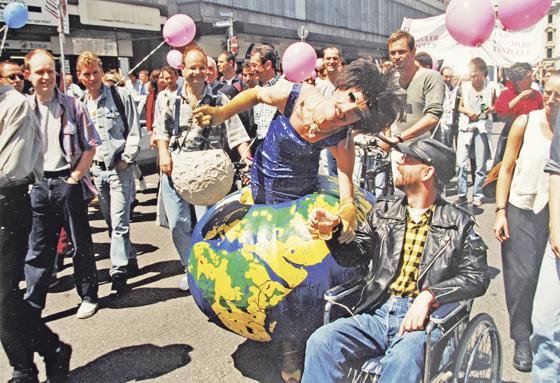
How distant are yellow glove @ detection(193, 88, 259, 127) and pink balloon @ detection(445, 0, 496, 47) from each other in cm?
214

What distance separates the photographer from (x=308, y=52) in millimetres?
5887

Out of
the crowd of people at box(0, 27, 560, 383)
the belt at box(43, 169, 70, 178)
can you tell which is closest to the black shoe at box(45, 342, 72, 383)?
the crowd of people at box(0, 27, 560, 383)

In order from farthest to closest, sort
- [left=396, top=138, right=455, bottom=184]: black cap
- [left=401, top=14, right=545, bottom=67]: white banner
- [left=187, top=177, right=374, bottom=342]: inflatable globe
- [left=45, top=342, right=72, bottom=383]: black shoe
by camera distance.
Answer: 1. [left=401, top=14, right=545, bottom=67]: white banner
2. [left=45, top=342, right=72, bottom=383]: black shoe
3. [left=187, top=177, right=374, bottom=342]: inflatable globe
4. [left=396, top=138, right=455, bottom=184]: black cap

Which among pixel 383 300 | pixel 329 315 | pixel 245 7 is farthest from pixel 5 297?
pixel 245 7

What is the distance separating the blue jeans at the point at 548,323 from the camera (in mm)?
2684

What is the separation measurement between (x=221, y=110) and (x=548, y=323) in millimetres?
2008

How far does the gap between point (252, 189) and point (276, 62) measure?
8.82 feet

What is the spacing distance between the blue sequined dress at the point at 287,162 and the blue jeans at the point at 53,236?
1542mm

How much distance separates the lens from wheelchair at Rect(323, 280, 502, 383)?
251cm

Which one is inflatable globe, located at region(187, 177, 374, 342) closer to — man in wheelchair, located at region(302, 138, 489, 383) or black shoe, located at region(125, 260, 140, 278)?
man in wheelchair, located at region(302, 138, 489, 383)

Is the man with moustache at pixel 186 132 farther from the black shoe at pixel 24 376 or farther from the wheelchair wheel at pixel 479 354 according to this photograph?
the wheelchair wheel at pixel 479 354

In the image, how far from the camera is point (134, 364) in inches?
143

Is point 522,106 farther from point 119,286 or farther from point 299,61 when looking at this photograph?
point 119,286

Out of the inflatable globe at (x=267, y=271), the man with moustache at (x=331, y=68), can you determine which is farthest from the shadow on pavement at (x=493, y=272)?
the inflatable globe at (x=267, y=271)
